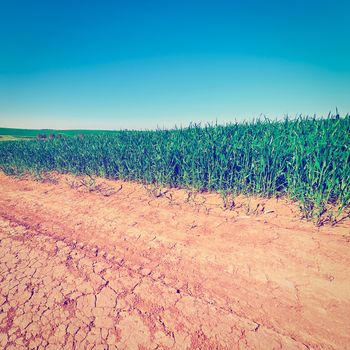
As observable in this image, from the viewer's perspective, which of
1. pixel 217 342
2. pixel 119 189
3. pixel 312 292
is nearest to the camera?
pixel 217 342

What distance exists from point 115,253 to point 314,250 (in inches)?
104

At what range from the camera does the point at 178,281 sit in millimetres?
2250

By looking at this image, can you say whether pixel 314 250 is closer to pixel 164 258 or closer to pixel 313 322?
pixel 313 322

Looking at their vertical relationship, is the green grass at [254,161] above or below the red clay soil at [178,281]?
above

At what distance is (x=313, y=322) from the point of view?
1724 mm

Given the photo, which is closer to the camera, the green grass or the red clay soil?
the red clay soil

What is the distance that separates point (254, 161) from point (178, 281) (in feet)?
9.46

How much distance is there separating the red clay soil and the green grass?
0.50m

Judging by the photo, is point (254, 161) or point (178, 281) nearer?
point (178, 281)

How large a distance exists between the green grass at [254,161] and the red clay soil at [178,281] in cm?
50

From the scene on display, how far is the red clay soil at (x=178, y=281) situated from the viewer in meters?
1.68

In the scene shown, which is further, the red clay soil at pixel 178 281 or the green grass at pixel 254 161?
the green grass at pixel 254 161

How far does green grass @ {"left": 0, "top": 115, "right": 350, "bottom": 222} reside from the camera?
331cm

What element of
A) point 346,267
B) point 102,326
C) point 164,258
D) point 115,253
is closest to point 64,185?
point 115,253
